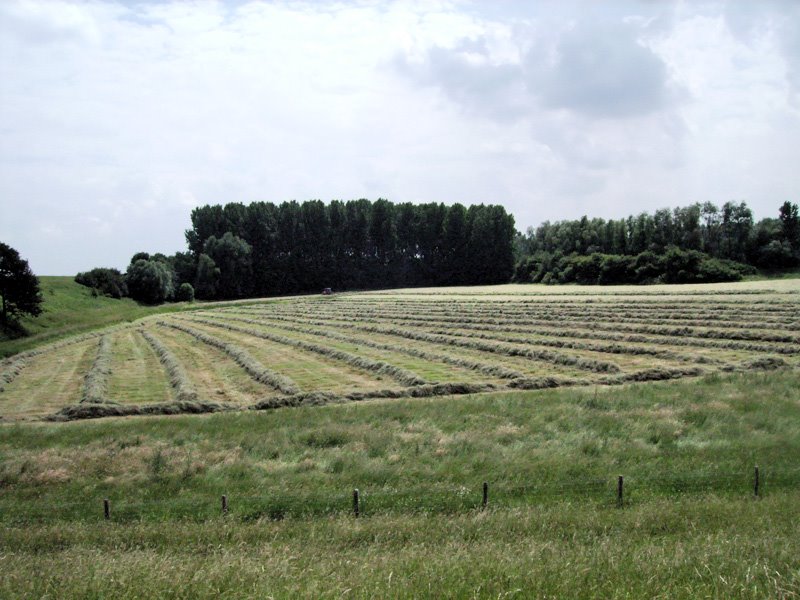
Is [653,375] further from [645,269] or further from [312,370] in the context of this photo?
[645,269]

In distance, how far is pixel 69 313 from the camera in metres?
71.2

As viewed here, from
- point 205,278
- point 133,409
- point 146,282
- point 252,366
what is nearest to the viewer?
point 133,409

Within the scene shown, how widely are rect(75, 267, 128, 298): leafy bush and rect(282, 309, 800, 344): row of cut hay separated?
1820 inches

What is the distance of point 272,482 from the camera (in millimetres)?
15102

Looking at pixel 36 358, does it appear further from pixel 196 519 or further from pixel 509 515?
pixel 509 515

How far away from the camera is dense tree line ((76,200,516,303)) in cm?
12138

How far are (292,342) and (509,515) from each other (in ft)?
105

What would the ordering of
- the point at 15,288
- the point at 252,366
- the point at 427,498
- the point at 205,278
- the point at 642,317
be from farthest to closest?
1. the point at 205,278
2. the point at 15,288
3. the point at 642,317
4. the point at 252,366
5. the point at 427,498

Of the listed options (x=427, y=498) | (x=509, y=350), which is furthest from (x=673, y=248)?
(x=427, y=498)

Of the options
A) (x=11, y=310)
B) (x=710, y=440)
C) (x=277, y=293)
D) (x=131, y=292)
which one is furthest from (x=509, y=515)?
(x=277, y=293)

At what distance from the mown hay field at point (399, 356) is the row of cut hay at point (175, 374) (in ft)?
0.33

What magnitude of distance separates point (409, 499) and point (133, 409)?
1409cm

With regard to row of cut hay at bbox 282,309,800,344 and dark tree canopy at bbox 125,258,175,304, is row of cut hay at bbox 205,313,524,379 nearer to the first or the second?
row of cut hay at bbox 282,309,800,344

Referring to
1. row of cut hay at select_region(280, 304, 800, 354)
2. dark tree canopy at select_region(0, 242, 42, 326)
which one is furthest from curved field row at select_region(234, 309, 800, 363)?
dark tree canopy at select_region(0, 242, 42, 326)
